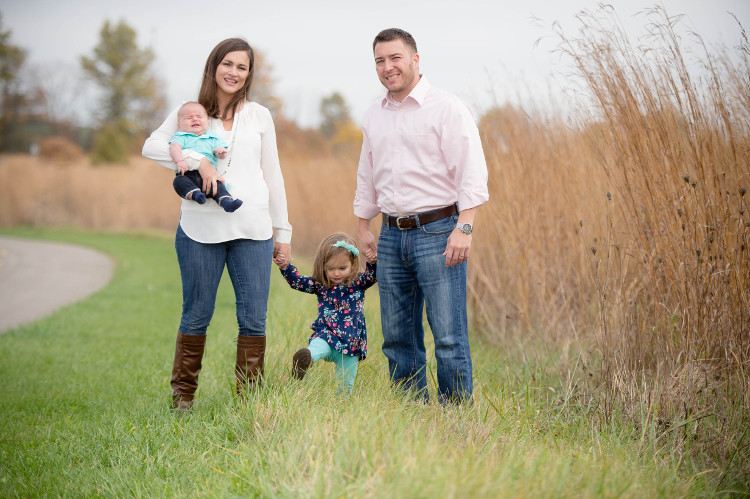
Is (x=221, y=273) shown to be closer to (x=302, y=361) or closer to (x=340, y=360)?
(x=302, y=361)

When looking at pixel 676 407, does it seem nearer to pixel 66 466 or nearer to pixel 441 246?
pixel 441 246

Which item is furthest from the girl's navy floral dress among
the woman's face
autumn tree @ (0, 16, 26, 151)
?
autumn tree @ (0, 16, 26, 151)

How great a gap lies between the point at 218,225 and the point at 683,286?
234 centimetres

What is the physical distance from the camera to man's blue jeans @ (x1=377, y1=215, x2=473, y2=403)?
3.14 metres

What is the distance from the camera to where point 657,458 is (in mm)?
2896

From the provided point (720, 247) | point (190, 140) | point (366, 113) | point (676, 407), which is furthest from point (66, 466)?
point (720, 247)

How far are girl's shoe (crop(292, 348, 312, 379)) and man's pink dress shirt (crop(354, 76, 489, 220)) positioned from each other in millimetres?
812

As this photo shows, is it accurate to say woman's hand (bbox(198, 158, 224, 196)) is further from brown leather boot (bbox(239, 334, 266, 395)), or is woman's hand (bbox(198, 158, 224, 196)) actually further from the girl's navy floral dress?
brown leather boot (bbox(239, 334, 266, 395))

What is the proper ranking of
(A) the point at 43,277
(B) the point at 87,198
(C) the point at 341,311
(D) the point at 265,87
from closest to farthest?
(C) the point at 341,311
(A) the point at 43,277
(B) the point at 87,198
(D) the point at 265,87

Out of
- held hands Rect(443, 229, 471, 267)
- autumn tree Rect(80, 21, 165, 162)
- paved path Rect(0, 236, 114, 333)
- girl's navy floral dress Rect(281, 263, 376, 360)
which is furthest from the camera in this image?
autumn tree Rect(80, 21, 165, 162)

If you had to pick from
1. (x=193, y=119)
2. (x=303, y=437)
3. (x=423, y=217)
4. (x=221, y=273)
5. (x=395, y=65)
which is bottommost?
(x=303, y=437)

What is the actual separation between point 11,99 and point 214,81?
128ft

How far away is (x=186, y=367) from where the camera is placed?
11.0 ft

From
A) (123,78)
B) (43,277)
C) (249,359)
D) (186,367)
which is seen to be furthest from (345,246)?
(123,78)
